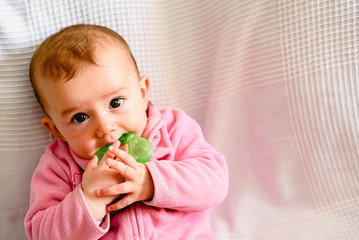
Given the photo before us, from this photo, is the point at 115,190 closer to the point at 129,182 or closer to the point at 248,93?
the point at 129,182

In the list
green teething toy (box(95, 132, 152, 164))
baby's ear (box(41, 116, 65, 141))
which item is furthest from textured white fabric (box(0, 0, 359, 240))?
green teething toy (box(95, 132, 152, 164))

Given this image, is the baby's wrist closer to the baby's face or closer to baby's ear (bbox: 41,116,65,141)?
the baby's face

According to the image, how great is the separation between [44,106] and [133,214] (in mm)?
392

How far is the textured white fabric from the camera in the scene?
1099 mm

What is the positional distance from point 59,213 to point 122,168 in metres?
0.20

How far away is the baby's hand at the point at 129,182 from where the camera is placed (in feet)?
2.96

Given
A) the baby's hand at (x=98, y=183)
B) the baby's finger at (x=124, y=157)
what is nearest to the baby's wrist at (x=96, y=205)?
the baby's hand at (x=98, y=183)

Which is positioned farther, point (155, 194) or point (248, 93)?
point (248, 93)

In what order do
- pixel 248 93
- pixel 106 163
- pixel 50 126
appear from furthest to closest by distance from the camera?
pixel 248 93 < pixel 50 126 < pixel 106 163

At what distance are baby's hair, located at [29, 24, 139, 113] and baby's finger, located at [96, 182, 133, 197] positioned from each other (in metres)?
0.29

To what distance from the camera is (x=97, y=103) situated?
3.10ft

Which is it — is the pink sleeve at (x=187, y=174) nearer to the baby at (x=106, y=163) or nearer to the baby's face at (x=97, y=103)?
the baby at (x=106, y=163)

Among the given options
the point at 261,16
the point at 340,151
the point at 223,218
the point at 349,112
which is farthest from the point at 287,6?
the point at 223,218

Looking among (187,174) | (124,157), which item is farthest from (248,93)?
(124,157)
